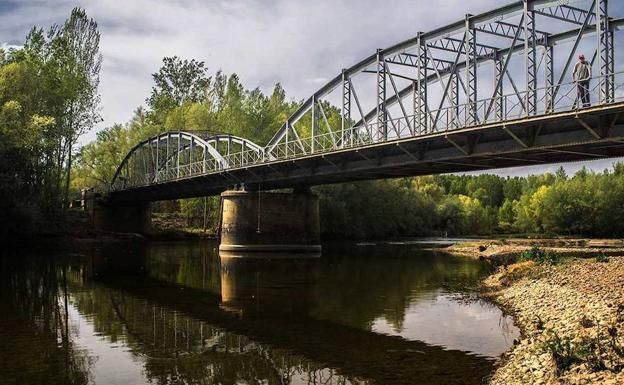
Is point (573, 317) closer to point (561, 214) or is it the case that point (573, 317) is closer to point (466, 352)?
point (466, 352)

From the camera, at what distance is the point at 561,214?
4013 inches

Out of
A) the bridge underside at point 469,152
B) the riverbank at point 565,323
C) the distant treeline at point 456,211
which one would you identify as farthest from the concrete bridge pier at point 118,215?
the riverbank at point 565,323

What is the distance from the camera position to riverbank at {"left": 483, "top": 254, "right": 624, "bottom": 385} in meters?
11.1

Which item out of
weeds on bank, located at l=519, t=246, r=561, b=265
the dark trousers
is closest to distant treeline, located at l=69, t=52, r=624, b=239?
weeds on bank, located at l=519, t=246, r=561, b=265

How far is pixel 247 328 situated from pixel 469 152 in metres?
17.2

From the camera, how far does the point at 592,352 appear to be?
Result: 11508mm

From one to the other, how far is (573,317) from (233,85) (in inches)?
3239

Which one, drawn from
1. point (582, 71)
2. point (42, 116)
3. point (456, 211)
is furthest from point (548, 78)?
point (456, 211)

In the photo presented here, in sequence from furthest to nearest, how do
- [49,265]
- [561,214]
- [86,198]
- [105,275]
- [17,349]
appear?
1. [561,214]
2. [86,198]
3. [49,265]
4. [105,275]
5. [17,349]

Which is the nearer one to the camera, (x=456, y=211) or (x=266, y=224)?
(x=266, y=224)

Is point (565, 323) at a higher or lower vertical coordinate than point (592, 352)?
lower

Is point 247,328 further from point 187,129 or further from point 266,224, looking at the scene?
point 187,129

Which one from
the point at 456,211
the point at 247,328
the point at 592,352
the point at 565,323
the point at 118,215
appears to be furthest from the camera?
the point at 456,211

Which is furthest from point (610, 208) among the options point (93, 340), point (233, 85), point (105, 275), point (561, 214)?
point (93, 340)
